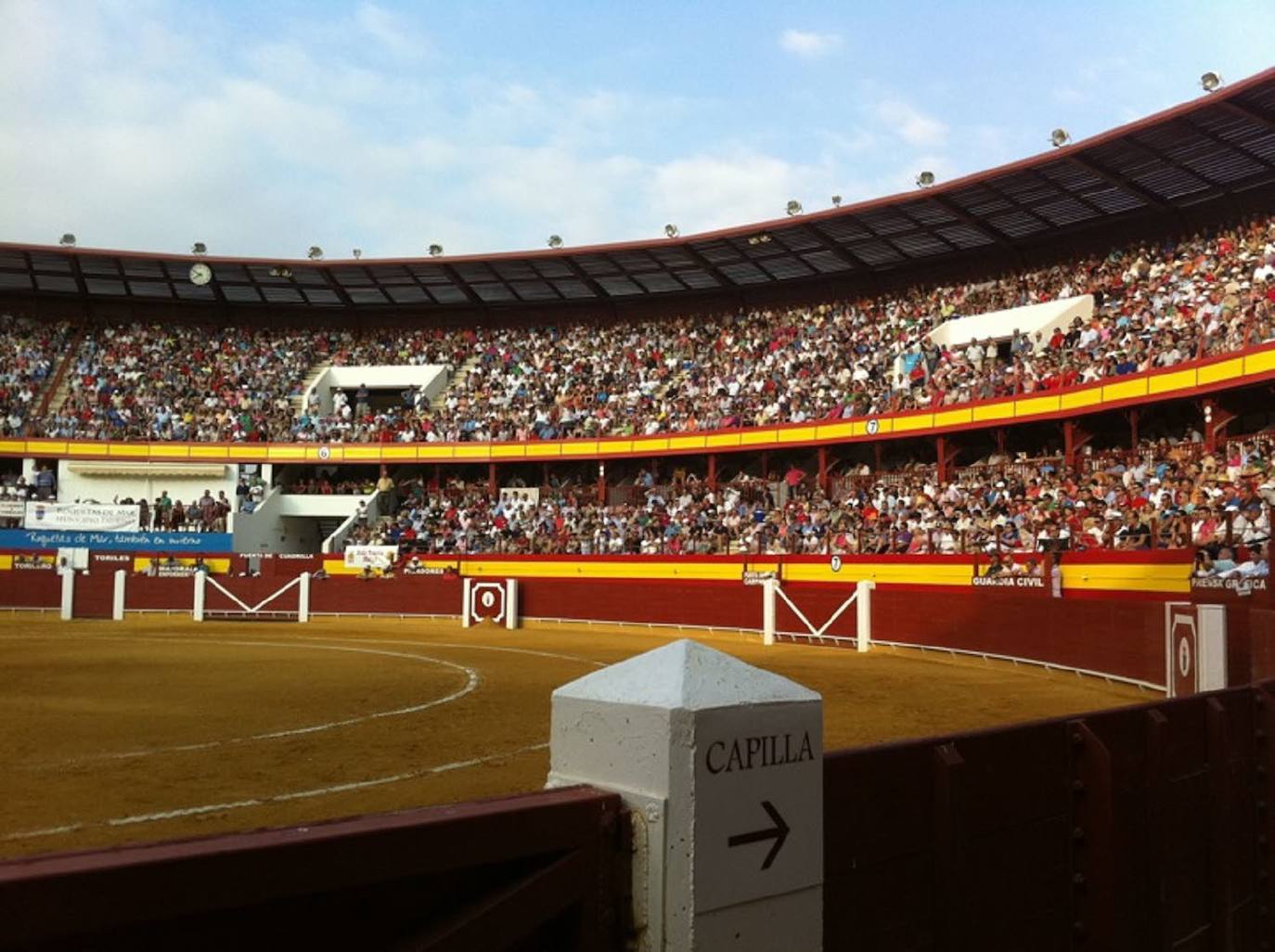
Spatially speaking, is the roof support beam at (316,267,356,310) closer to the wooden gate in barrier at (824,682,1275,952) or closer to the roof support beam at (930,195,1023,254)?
the roof support beam at (930,195,1023,254)

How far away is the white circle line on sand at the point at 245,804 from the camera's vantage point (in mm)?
6051

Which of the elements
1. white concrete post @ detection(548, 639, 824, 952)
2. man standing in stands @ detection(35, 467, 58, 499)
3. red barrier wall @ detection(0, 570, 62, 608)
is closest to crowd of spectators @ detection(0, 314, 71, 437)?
man standing in stands @ detection(35, 467, 58, 499)

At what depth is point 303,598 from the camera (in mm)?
29797

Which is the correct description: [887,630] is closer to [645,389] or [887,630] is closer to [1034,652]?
[1034,652]

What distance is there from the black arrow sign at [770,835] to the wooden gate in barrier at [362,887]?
0.25m

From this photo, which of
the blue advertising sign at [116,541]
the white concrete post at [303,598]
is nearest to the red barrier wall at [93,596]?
the white concrete post at [303,598]

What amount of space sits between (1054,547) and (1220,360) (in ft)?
16.2

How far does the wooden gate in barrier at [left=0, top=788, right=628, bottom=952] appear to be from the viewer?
1.52m

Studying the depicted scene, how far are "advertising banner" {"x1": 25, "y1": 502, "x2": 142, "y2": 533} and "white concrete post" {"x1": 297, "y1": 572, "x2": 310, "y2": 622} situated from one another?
833cm

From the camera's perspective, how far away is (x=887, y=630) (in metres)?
21.2

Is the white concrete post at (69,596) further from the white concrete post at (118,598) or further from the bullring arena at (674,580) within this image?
the white concrete post at (118,598)

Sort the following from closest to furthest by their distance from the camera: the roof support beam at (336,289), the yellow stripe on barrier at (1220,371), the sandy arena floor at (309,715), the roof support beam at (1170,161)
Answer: the sandy arena floor at (309,715) < the yellow stripe on barrier at (1220,371) < the roof support beam at (1170,161) < the roof support beam at (336,289)

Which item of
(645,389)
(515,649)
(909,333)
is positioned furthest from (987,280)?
(515,649)

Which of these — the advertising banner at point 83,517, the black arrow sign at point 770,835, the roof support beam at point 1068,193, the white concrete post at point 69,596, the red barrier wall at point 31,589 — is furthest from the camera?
the advertising banner at point 83,517
